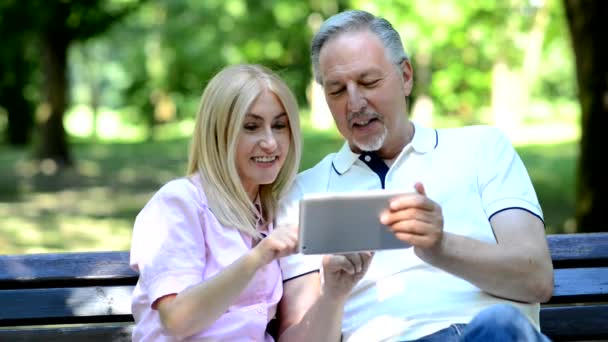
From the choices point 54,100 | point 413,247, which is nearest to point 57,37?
point 54,100

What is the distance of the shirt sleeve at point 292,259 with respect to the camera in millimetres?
3289

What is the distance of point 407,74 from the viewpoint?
144 inches

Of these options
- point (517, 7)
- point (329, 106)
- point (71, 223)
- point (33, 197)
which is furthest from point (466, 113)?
point (329, 106)

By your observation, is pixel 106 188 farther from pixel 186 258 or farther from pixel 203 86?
pixel 186 258

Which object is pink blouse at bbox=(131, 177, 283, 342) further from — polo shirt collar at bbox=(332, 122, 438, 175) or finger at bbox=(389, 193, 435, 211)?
finger at bbox=(389, 193, 435, 211)

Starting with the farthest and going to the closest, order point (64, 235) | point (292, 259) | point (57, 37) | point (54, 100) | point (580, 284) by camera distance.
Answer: point (54, 100), point (57, 37), point (64, 235), point (580, 284), point (292, 259)

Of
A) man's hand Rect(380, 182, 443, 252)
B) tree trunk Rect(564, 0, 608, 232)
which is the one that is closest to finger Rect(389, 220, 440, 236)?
man's hand Rect(380, 182, 443, 252)

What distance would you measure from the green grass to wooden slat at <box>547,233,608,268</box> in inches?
287

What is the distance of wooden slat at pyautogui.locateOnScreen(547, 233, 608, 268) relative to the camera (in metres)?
3.76

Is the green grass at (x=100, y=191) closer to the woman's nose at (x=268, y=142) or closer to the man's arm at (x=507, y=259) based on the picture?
the woman's nose at (x=268, y=142)

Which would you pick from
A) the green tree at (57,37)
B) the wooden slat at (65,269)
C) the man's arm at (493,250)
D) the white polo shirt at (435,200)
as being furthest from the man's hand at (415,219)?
the green tree at (57,37)

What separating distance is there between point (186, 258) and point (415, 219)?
2.39ft

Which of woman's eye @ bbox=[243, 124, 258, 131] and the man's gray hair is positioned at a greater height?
the man's gray hair

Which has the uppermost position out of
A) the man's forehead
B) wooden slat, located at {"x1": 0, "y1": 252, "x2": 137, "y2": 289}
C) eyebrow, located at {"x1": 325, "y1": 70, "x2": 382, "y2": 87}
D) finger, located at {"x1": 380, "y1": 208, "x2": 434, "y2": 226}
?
the man's forehead
